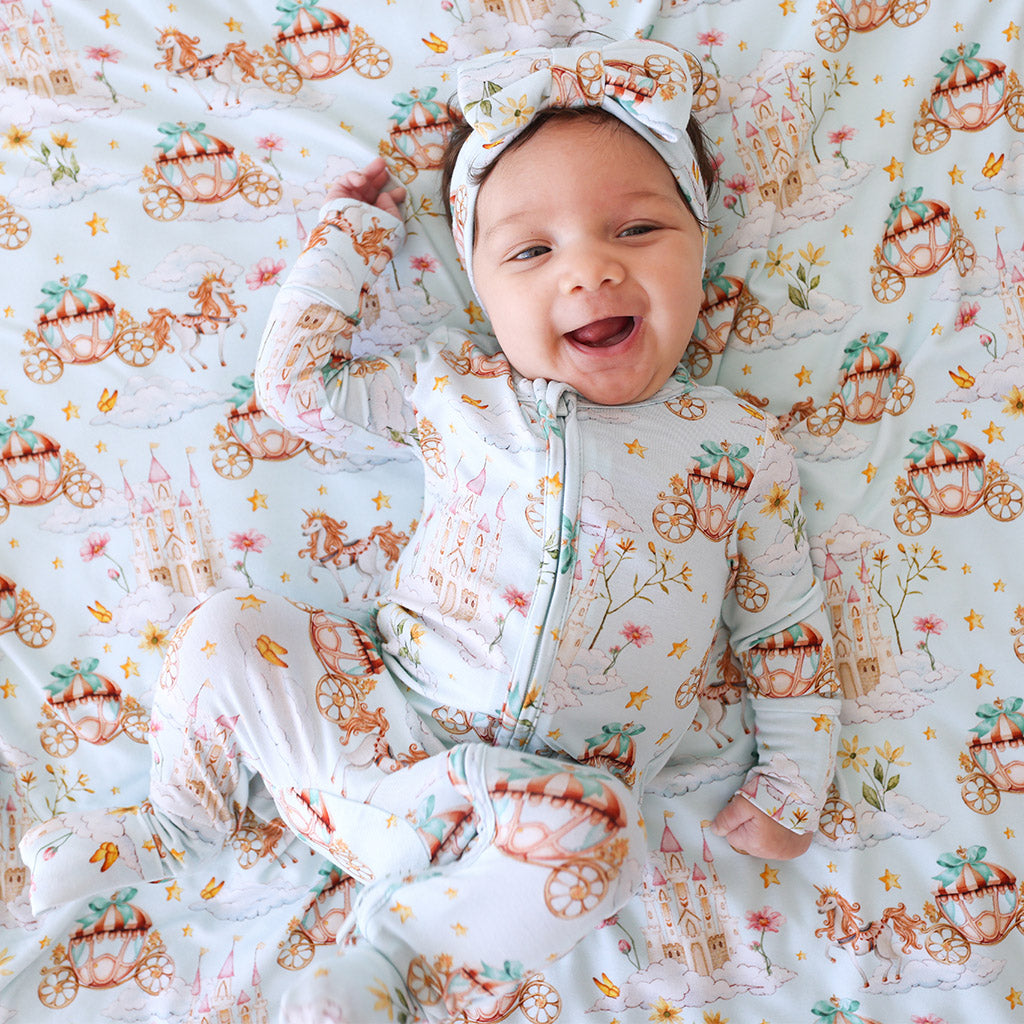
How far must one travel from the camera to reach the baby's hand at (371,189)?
4.62 ft

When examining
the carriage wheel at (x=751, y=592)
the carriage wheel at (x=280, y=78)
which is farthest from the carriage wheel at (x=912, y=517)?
the carriage wheel at (x=280, y=78)

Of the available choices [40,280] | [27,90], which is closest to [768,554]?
[40,280]

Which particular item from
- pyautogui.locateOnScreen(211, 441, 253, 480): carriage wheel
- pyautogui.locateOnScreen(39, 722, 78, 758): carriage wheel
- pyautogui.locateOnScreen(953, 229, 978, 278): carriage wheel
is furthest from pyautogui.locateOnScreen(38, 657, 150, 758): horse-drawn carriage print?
pyautogui.locateOnScreen(953, 229, 978, 278): carriage wheel

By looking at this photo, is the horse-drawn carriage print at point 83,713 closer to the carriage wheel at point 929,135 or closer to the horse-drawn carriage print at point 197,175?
the horse-drawn carriage print at point 197,175

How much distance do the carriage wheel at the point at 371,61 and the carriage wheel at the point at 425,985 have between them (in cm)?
132

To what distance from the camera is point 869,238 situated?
1437 mm

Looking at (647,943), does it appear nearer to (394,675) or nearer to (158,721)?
(394,675)

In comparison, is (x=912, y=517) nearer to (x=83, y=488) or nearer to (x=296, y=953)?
(x=296, y=953)

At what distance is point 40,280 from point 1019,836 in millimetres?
1689

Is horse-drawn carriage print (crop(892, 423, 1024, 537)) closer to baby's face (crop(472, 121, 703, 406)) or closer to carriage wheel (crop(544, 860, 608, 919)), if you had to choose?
baby's face (crop(472, 121, 703, 406))

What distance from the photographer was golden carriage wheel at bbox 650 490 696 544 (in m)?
1.24

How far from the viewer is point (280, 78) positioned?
148 cm

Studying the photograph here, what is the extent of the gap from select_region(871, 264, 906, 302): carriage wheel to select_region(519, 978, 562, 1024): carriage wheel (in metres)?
1.15

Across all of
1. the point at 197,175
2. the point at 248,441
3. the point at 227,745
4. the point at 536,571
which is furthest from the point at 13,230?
the point at 536,571
